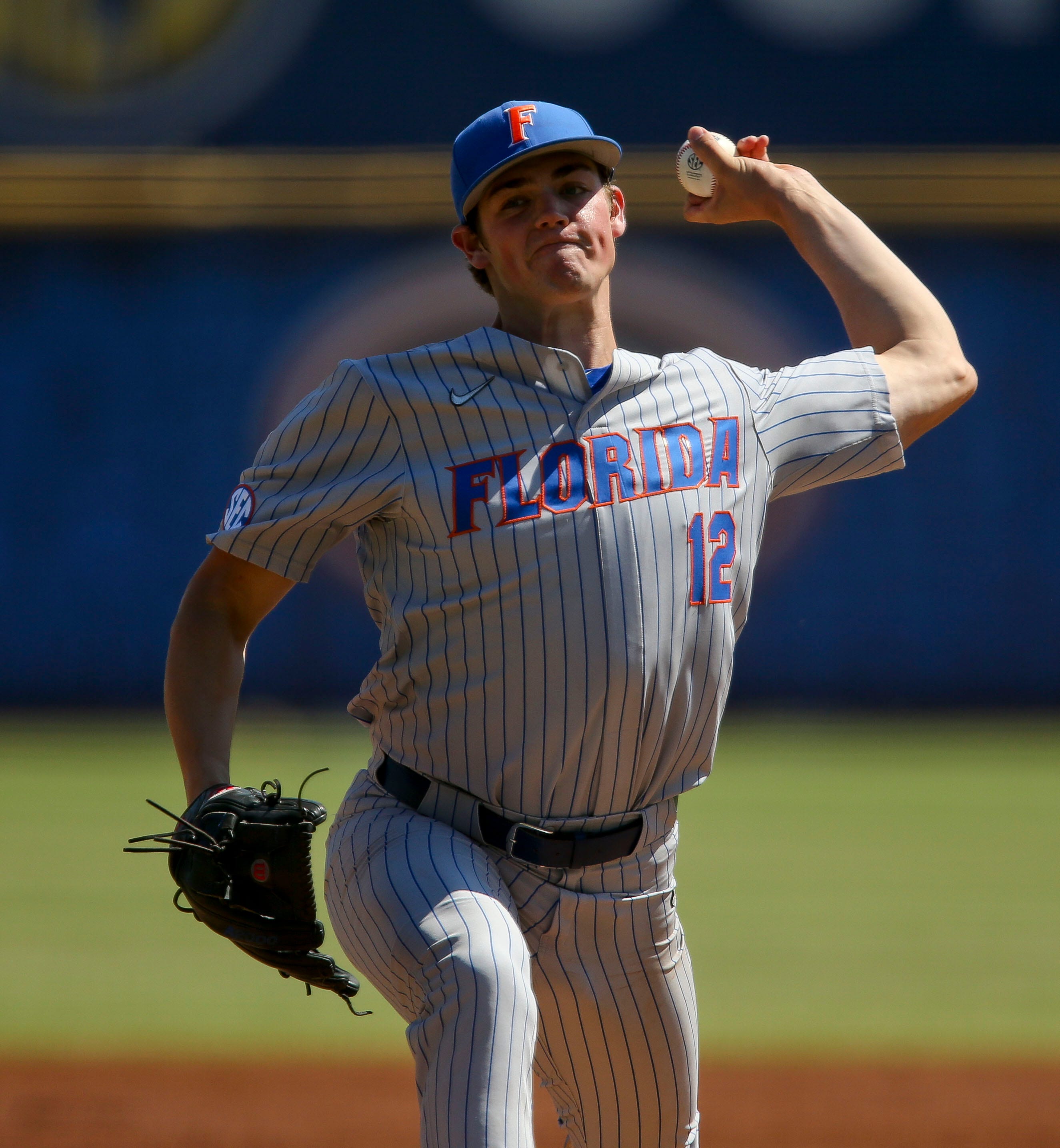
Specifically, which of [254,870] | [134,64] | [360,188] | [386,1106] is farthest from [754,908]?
[134,64]

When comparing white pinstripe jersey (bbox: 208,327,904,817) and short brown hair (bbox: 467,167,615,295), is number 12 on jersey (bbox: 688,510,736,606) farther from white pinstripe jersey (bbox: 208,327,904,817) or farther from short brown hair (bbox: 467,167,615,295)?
short brown hair (bbox: 467,167,615,295)

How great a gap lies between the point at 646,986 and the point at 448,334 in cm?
957

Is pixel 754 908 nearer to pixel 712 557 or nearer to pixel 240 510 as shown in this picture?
pixel 712 557

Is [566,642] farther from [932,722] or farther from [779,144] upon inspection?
[779,144]

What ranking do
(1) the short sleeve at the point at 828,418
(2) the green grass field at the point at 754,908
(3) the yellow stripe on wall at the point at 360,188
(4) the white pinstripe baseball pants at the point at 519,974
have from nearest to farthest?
(4) the white pinstripe baseball pants at the point at 519,974 < (1) the short sleeve at the point at 828,418 < (2) the green grass field at the point at 754,908 < (3) the yellow stripe on wall at the point at 360,188

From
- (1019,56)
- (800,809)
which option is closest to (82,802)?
(800,809)

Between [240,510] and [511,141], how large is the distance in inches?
27.8

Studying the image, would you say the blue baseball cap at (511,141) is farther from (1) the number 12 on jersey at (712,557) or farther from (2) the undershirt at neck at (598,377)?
(1) the number 12 on jersey at (712,557)

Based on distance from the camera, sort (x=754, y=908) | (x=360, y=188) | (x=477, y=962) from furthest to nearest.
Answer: (x=360, y=188)
(x=754, y=908)
(x=477, y=962)

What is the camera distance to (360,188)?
11547mm

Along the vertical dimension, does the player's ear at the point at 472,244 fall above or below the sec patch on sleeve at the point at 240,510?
above

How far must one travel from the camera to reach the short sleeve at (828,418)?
2391mm

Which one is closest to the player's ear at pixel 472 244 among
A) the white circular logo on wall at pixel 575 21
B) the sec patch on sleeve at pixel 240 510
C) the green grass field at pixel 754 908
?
the sec patch on sleeve at pixel 240 510

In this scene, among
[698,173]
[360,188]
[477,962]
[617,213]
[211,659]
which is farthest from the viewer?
[360,188]
